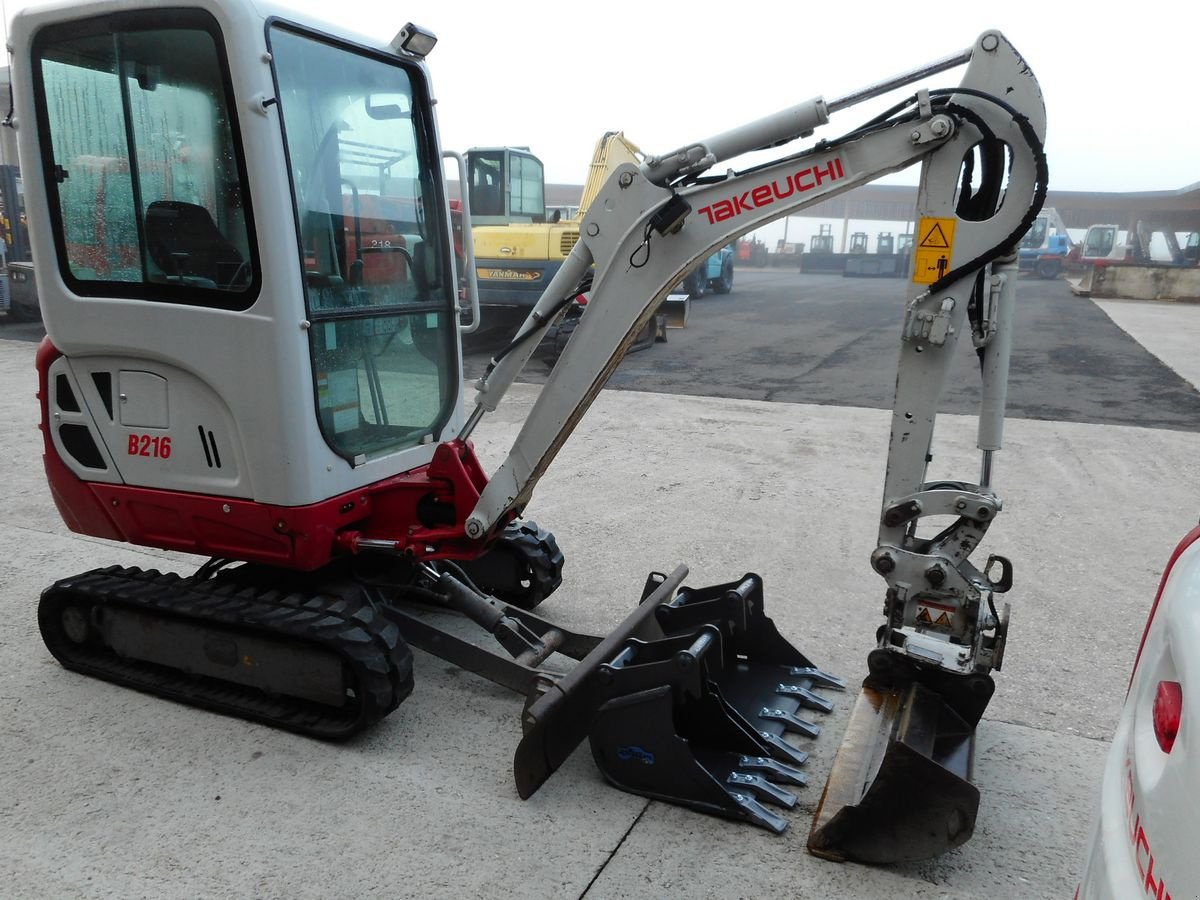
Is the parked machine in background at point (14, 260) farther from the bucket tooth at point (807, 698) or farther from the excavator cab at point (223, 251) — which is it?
the bucket tooth at point (807, 698)

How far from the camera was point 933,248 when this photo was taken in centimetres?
295

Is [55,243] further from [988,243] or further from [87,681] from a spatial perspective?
[988,243]

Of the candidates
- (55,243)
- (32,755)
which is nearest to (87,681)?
(32,755)

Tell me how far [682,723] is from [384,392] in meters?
1.84

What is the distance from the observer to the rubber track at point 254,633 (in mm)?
3350

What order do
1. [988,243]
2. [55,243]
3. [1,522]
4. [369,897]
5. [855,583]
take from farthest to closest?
[1,522], [855,583], [55,243], [988,243], [369,897]

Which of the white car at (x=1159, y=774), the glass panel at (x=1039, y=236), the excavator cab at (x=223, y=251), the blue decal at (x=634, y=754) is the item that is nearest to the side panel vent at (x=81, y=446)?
the excavator cab at (x=223, y=251)

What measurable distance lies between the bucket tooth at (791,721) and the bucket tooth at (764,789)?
1.19 ft

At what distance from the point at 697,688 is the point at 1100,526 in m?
4.22

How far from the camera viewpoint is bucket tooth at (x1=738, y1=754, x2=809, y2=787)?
3.20 metres

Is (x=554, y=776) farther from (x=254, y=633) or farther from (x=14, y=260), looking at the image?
(x=14, y=260)

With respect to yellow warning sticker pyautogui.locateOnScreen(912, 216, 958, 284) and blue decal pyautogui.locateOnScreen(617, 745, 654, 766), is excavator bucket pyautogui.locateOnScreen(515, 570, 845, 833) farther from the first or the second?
A: yellow warning sticker pyautogui.locateOnScreen(912, 216, 958, 284)

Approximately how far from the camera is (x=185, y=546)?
3807mm

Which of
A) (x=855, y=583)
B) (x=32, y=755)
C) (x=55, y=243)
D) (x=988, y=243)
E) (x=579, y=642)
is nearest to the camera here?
(x=988, y=243)
